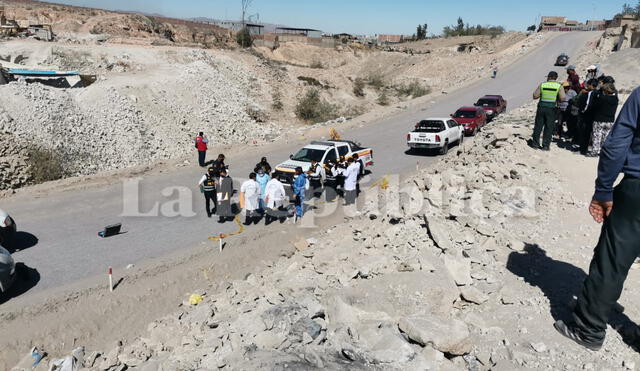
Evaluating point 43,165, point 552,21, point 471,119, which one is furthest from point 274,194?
point 552,21

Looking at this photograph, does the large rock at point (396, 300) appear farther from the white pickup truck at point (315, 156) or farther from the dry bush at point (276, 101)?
the dry bush at point (276, 101)

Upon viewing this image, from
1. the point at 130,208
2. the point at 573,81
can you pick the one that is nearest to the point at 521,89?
the point at 573,81

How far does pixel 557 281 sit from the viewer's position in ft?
21.4

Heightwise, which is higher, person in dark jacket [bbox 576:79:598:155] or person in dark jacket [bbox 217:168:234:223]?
person in dark jacket [bbox 576:79:598:155]

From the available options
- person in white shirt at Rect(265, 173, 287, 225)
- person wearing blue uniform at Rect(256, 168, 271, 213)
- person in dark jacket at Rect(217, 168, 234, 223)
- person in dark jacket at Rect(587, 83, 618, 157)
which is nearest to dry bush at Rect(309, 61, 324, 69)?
person wearing blue uniform at Rect(256, 168, 271, 213)

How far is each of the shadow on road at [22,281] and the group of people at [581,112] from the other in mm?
13242

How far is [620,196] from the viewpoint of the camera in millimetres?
4344

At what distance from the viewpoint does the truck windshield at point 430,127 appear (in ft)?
68.6

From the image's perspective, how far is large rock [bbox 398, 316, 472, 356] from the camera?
5211 millimetres

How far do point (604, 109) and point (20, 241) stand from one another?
605 inches

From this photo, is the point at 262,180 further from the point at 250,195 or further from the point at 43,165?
the point at 43,165

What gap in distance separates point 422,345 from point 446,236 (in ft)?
9.90

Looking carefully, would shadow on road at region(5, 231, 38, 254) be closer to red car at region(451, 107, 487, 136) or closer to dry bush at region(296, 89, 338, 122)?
red car at region(451, 107, 487, 136)

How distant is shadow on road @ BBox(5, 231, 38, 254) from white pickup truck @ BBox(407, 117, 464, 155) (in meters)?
15.5
